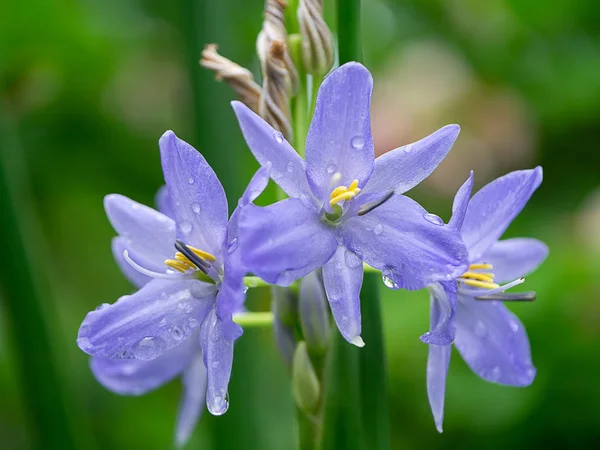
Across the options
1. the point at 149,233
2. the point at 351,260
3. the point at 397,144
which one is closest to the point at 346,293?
the point at 351,260

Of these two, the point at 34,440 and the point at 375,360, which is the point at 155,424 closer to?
the point at 34,440

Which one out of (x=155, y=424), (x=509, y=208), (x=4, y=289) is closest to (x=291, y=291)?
(x=509, y=208)

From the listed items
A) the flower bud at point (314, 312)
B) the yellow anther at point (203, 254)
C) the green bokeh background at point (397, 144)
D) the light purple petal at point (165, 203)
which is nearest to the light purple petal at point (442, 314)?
the flower bud at point (314, 312)

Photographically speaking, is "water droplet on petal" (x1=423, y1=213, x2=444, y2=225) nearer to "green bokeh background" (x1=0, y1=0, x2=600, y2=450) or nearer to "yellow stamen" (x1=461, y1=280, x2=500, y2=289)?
"yellow stamen" (x1=461, y1=280, x2=500, y2=289)

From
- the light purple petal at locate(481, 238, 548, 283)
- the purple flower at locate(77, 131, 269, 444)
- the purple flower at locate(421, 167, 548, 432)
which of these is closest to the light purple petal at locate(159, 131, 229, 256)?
the purple flower at locate(77, 131, 269, 444)

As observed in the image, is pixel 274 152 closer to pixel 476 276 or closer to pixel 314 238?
pixel 314 238

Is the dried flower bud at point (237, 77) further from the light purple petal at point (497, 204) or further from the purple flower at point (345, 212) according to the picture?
the light purple petal at point (497, 204)
